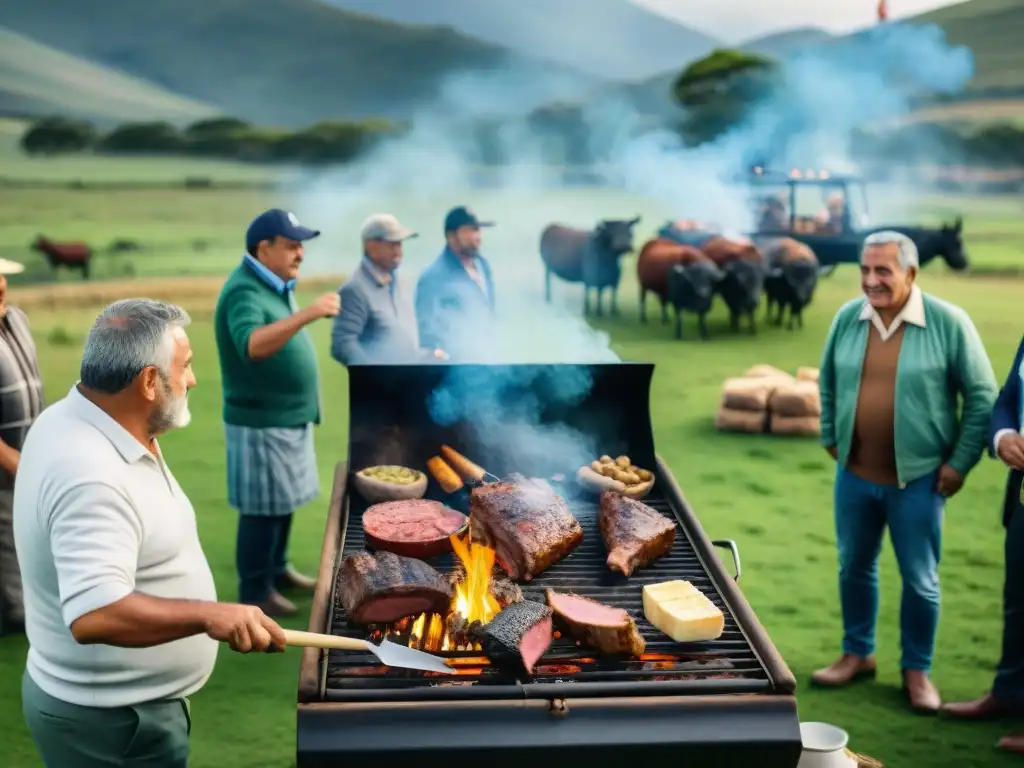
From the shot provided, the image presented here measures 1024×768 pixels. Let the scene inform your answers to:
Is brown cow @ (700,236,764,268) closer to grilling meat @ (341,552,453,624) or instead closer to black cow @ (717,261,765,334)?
black cow @ (717,261,765,334)

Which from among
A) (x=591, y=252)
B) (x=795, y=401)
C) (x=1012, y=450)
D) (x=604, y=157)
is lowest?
(x=795, y=401)

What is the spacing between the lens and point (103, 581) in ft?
7.51

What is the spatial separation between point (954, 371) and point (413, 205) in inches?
682

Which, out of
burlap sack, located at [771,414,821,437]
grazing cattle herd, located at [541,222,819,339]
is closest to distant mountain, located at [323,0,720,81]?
grazing cattle herd, located at [541,222,819,339]

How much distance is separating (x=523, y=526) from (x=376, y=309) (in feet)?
7.92

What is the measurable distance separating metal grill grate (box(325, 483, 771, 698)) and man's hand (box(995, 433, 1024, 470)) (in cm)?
142

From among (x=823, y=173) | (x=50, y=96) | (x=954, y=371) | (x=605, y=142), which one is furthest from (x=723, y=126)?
(x=954, y=371)

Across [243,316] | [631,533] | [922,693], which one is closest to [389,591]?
[631,533]

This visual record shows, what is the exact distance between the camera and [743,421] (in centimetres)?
941

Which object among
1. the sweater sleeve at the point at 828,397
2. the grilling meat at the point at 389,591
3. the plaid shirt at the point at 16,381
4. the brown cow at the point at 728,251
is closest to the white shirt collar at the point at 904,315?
the sweater sleeve at the point at 828,397

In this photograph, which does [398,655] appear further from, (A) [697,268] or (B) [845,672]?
(A) [697,268]

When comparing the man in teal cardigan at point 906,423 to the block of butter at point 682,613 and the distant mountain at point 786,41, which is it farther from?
the distant mountain at point 786,41

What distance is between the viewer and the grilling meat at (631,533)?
3752 mm

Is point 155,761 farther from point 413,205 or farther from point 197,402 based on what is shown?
point 413,205
